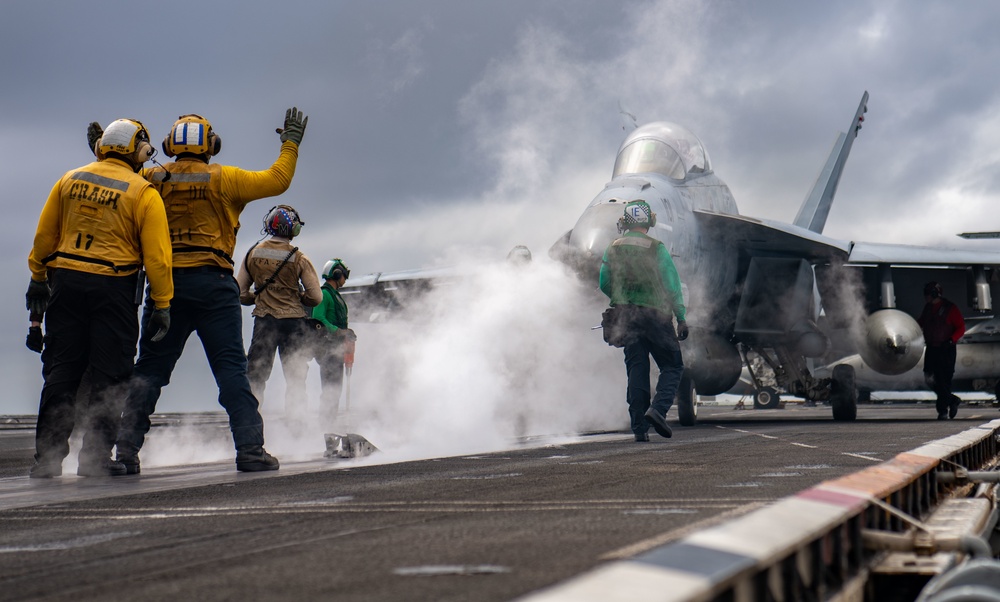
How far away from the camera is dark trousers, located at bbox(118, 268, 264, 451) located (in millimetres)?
6715

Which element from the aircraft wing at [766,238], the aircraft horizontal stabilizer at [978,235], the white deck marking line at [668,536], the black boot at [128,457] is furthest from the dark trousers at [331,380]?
the aircraft horizontal stabilizer at [978,235]

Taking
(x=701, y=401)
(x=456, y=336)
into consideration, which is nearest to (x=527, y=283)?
(x=456, y=336)

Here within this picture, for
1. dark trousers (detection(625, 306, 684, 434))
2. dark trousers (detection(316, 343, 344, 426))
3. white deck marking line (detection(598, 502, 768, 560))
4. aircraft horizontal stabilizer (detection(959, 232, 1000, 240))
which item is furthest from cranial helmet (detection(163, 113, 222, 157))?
aircraft horizontal stabilizer (detection(959, 232, 1000, 240))

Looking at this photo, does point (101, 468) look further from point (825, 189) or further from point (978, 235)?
point (978, 235)

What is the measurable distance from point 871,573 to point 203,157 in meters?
5.32

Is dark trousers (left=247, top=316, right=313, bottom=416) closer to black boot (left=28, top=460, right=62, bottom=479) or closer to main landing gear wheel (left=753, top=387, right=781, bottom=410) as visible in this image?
black boot (left=28, top=460, right=62, bottom=479)

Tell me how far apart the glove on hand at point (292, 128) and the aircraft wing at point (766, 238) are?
8088 millimetres

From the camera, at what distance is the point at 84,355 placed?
670cm

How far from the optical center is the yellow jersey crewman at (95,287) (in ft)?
21.3

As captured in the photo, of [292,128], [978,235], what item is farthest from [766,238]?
[978,235]

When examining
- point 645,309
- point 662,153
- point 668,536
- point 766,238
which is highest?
point 662,153

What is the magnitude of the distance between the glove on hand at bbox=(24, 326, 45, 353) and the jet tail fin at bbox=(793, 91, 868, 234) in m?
19.9

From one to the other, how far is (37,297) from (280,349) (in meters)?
3.04

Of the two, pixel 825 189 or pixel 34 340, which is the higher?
pixel 825 189
